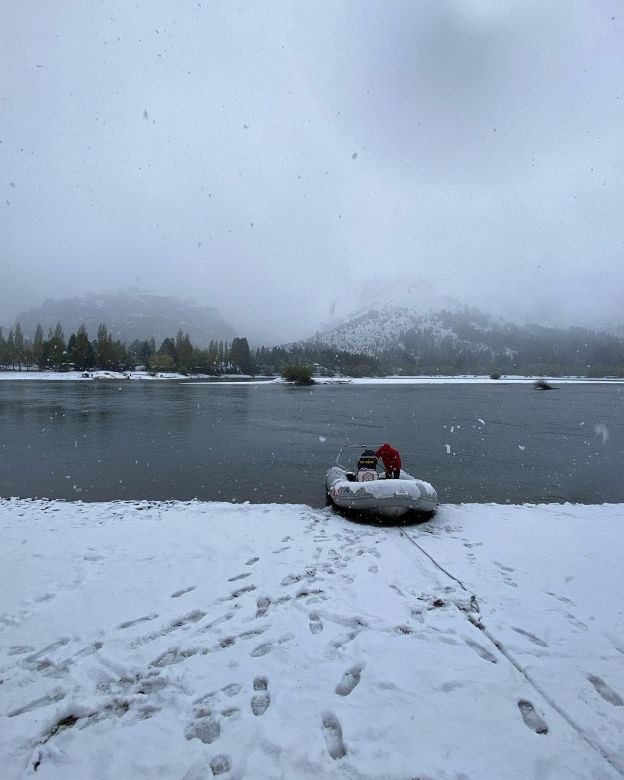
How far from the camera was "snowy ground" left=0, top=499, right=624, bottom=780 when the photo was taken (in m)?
3.62

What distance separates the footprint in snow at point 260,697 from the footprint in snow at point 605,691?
3601 mm

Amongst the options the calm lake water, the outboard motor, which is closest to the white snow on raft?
the outboard motor

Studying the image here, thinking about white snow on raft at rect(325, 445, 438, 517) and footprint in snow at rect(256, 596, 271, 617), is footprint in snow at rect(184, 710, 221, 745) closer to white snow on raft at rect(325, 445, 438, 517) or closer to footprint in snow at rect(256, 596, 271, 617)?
footprint in snow at rect(256, 596, 271, 617)

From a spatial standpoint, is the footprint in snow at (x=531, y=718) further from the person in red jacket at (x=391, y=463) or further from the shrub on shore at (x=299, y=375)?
the shrub on shore at (x=299, y=375)

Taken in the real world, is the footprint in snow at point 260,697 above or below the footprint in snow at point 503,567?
above

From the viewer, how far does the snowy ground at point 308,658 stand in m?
3.62

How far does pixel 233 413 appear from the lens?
42.9 m

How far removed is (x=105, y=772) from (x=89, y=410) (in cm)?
4378

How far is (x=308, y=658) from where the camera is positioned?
4969 millimetres

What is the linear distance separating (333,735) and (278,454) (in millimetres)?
18894

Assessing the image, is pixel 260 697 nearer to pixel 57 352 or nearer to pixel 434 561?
pixel 434 561

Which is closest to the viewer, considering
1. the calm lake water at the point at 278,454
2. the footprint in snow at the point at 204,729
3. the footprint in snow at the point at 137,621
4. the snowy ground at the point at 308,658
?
the snowy ground at the point at 308,658

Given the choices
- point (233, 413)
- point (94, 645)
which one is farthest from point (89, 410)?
point (94, 645)

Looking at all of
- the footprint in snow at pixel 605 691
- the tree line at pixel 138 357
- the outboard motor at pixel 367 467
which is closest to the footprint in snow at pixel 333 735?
the footprint in snow at pixel 605 691
